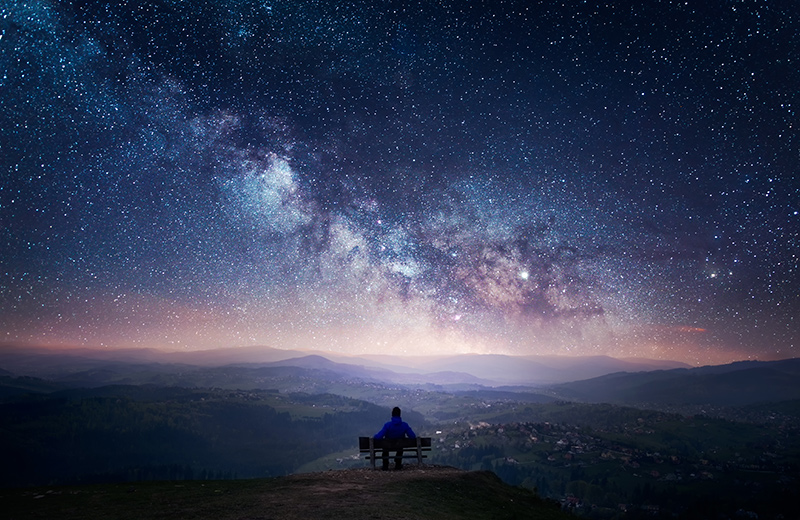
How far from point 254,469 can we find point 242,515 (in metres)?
224

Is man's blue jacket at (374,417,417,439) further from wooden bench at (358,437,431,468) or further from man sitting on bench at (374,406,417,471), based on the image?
wooden bench at (358,437,431,468)

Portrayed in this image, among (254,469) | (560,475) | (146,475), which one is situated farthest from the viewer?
(254,469)

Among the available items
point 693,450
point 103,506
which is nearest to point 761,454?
point 693,450

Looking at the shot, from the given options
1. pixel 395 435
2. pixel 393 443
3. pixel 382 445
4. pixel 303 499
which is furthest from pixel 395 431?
pixel 303 499

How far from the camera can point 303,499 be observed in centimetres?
1070

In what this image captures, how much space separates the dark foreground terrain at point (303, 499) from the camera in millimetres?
9719

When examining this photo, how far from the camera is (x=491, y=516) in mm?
11492

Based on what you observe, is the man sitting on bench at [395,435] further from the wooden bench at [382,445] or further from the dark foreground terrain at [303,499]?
the dark foreground terrain at [303,499]

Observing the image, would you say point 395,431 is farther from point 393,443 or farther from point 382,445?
point 382,445

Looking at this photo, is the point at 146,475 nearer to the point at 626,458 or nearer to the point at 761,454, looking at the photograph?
the point at 626,458

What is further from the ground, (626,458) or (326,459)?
(626,458)

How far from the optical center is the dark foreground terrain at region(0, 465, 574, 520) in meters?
9.72

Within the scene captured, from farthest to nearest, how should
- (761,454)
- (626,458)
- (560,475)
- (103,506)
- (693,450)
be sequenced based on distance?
(693,450) → (761,454) → (626,458) → (560,475) → (103,506)

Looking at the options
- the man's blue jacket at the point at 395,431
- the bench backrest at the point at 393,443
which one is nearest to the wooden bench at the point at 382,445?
the bench backrest at the point at 393,443
